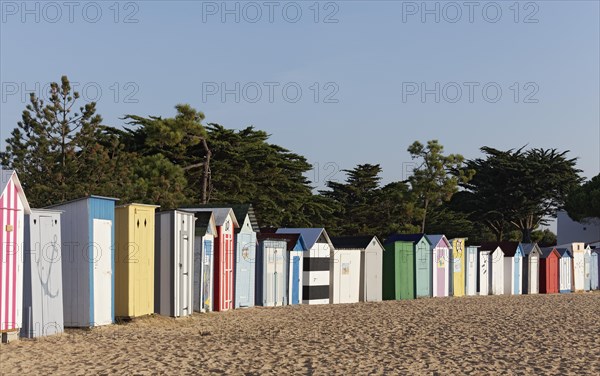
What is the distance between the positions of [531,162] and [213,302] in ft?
149

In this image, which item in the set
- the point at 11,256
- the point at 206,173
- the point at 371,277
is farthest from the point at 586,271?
the point at 11,256

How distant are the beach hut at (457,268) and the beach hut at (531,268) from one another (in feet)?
22.3

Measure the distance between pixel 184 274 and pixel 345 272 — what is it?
9.86 meters

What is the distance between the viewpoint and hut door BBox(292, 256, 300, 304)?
2424 centimetres

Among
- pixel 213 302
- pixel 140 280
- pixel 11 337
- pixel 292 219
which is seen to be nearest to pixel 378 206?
pixel 292 219

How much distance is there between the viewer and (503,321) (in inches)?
748

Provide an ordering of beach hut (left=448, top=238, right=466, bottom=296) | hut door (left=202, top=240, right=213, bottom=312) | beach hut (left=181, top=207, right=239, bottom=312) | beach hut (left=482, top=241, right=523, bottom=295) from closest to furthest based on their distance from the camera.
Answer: hut door (left=202, top=240, right=213, bottom=312)
beach hut (left=181, top=207, right=239, bottom=312)
beach hut (left=448, top=238, right=466, bottom=296)
beach hut (left=482, top=241, right=523, bottom=295)

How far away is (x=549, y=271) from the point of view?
4038cm

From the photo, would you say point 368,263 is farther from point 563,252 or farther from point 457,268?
point 563,252

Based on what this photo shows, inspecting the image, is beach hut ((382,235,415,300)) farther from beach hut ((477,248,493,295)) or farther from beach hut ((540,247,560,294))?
beach hut ((540,247,560,294))

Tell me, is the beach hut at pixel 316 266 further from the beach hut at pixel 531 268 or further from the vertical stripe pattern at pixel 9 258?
the beach hut at pixel 531 268

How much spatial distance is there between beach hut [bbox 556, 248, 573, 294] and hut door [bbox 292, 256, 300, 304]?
2155 centimetres

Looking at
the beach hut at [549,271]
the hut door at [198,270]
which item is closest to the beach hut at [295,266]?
the hut door at [198,270]

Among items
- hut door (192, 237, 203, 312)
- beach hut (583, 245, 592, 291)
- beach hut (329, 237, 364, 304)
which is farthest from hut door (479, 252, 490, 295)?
hut door (192, 237, 203, 312)
